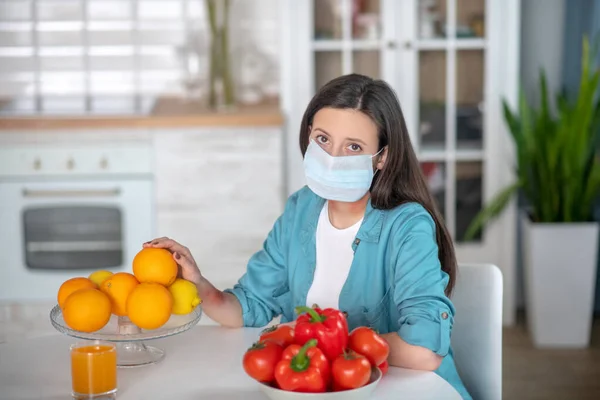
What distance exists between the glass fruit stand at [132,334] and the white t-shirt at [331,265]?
0.28m

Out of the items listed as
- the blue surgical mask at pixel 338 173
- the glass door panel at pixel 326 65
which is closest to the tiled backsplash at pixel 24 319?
the glass door panel at pixel 326 65

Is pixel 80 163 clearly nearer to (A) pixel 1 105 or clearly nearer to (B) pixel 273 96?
(A) pixel 1 105

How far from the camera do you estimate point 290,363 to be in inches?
52.7

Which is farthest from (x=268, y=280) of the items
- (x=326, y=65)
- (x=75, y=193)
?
(x=326, y=65)

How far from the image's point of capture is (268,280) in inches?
75.5

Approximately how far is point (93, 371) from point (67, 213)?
2.30 m

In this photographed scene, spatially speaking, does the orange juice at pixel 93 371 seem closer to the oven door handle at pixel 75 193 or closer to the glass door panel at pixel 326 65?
the oven door handle at pixel 75 193

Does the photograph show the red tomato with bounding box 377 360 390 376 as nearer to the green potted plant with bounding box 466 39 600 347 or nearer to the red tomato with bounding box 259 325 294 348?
the red tomato with bounding box 259 325 294 348

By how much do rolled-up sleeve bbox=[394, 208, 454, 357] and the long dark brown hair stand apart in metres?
0.06

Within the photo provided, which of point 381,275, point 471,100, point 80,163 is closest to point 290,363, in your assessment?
point 381,275

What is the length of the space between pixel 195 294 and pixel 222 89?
Result: 7.25ft

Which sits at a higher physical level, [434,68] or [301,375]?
[434,68]

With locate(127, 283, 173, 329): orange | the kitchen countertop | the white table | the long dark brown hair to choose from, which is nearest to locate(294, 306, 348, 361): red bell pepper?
the white table

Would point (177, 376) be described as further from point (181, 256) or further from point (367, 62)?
point (367, 62)
